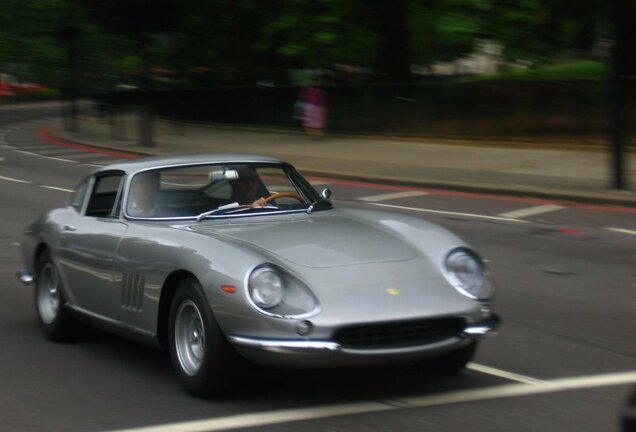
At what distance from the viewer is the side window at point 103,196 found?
296 inches

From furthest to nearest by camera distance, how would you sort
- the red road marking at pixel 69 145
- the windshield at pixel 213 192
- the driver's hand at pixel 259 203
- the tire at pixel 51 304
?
the red road marking at pixel 69 145
the tire at pixel 51 304
the driver's hand at pixel 259 203
the windshield at pixel 213 192

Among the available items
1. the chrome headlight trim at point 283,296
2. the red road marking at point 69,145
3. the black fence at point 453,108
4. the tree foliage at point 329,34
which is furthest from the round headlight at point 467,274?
the red road marking at point 69,145

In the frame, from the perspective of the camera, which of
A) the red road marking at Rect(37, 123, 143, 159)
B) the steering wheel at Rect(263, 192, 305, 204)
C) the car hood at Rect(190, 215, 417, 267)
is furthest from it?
the red road marking at Rect(37, 123, 143, 159)

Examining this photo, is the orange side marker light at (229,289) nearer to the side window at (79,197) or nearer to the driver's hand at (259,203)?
the driver's hand at (259,203)

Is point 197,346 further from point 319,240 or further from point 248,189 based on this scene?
point 248,189

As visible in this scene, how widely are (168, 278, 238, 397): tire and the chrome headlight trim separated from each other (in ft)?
0.98

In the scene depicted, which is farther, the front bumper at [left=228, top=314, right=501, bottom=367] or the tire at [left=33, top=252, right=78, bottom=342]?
the tire at [left=33, top=252, right=78, bottom=342]

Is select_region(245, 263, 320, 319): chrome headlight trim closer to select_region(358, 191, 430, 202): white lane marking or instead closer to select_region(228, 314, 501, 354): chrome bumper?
select_region(228, 314, 501, 354): chrome bumper

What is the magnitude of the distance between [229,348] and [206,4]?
30.3 m

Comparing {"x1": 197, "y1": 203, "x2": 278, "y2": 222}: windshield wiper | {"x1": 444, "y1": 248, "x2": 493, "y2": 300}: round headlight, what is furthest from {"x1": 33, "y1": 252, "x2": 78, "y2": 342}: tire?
{"x1": 444, "y1": 248, "x2": 493, "y2": 300}: round headlight

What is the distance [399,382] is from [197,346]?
1.23 meters

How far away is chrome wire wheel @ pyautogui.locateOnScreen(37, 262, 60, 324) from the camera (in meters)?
7.67

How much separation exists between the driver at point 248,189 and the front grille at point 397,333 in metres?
1.76

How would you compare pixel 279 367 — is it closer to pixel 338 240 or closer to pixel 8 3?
pixel 338 240
